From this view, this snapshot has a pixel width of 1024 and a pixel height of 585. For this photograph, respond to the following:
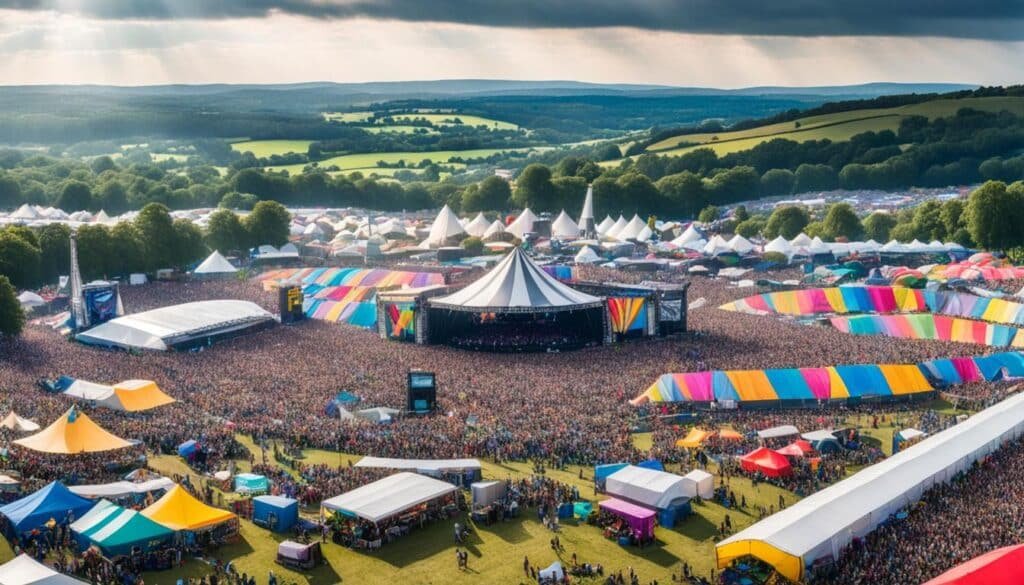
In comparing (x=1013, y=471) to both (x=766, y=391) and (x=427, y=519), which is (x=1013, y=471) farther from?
(x=427, y=519)

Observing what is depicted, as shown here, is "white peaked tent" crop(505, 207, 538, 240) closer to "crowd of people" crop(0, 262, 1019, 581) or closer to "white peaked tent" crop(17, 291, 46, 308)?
"crowd of people" crop(0, 262, 1019, 581)

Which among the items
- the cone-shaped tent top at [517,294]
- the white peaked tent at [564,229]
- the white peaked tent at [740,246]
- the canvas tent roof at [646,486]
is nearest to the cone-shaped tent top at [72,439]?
the canvas tent roof at [646,486]

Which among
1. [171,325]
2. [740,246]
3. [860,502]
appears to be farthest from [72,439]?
[740,246]

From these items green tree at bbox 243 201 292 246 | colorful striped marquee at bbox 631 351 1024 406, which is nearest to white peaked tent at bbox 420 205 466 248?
green tree at bbox 243 201 292 246

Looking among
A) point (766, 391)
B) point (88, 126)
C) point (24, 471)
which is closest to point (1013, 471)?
point (766, 391)

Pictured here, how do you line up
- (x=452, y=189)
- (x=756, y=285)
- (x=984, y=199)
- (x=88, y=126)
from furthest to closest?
(x=88, y=126) → (x=452, y=189) → (x=984, y=199) → (x=756, y=285)

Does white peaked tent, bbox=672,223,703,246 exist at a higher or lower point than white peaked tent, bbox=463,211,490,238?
higher

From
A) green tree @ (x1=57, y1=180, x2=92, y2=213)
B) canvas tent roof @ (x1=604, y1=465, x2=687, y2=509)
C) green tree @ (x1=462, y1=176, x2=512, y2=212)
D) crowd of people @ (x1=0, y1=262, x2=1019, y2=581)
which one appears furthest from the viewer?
green tree @ (x1=462, y1=176, x2=512, y2=212)
